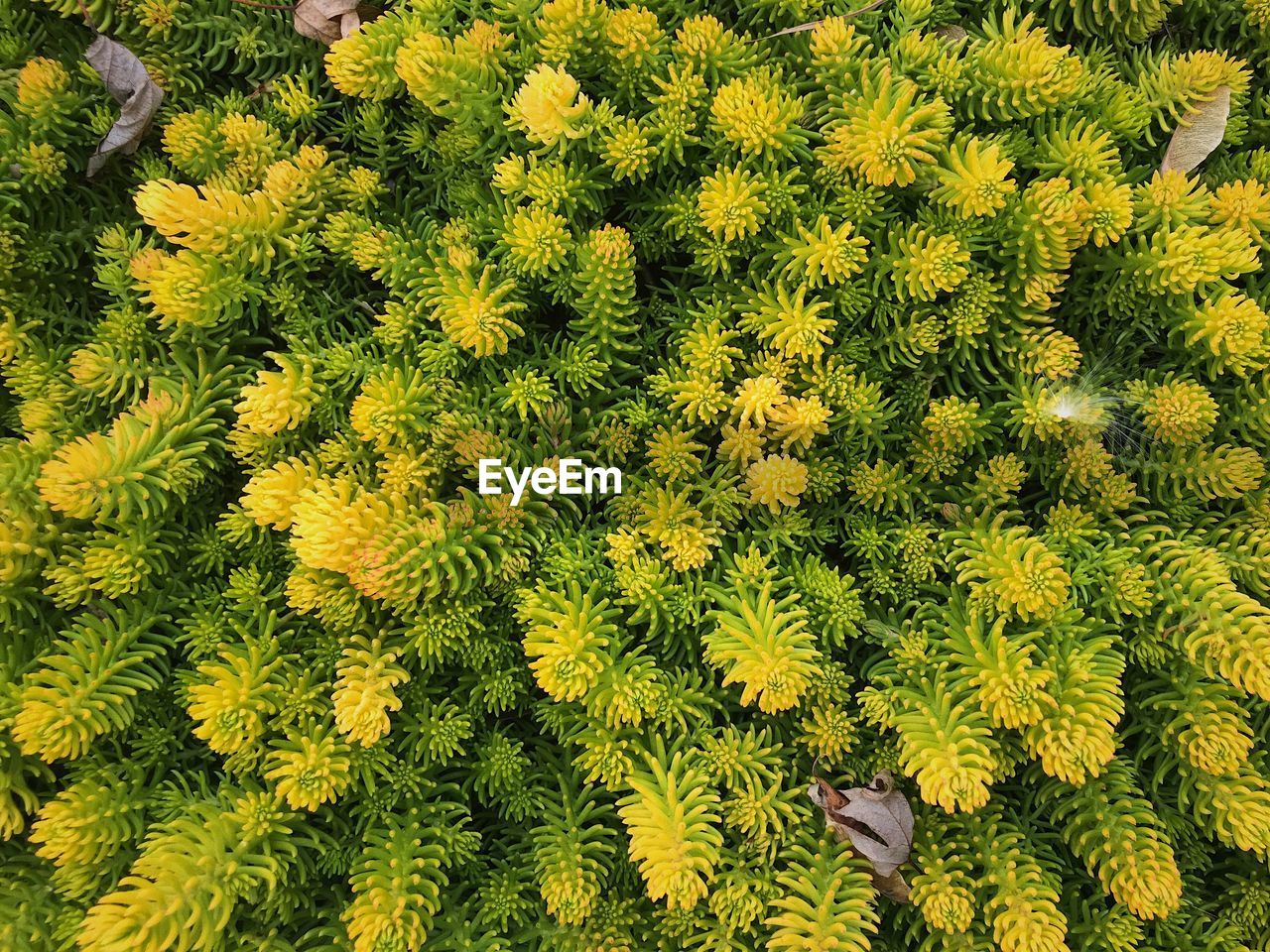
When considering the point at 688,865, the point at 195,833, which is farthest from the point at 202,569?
the point at 688,865

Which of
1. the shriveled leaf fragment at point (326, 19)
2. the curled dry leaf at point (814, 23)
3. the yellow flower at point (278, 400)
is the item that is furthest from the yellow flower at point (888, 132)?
the yellow flower at point (278, 400)

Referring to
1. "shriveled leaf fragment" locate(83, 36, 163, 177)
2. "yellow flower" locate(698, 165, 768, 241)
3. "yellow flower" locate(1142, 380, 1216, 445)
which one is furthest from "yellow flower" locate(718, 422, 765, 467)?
"shriveled leaf fragment" locate(83, 36, 163, 177)

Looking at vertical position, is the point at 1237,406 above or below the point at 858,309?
below

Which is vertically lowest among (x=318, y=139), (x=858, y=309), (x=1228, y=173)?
(x=858, y=309)

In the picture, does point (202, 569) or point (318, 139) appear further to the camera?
point (318, 139)

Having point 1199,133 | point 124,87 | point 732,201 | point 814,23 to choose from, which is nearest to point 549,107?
point 732,201

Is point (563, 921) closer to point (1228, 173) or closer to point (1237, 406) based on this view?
point (1237, 406)

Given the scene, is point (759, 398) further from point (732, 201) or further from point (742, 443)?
point (732, 201)
